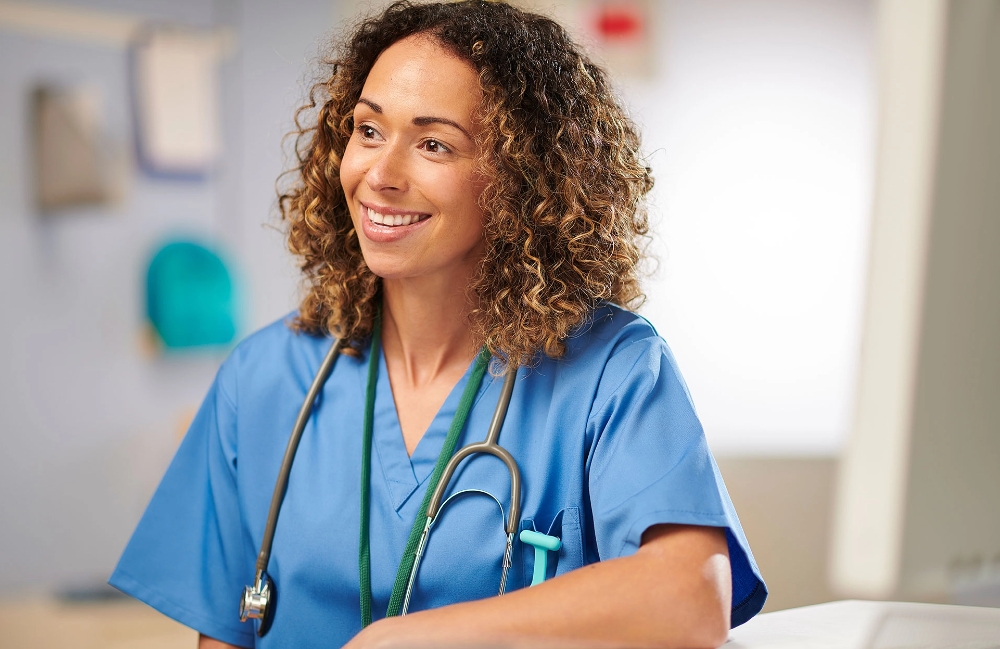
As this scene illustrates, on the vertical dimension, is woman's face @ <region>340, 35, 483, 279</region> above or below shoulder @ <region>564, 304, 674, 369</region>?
above

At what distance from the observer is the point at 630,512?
36.0 inches

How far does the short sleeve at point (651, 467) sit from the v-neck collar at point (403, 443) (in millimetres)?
183

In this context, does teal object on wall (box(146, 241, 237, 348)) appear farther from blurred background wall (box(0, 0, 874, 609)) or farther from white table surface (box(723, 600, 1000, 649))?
white table surface (box(723, 600, 1000, 649))

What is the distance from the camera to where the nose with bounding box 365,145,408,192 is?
107cm

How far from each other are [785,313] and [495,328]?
1598mm

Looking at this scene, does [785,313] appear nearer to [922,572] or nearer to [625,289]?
[625,289]

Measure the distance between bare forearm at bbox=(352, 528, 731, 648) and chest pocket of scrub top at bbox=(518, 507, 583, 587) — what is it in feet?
0.44

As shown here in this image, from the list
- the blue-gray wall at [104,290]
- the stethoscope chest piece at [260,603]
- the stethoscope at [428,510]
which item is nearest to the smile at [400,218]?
the stethoscope at [428,510]

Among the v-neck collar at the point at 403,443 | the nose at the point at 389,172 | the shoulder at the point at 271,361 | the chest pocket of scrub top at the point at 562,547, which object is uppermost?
the nose at the point at 389,172

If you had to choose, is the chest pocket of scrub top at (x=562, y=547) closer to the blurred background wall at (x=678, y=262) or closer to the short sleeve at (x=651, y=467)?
the short sleeve at (x=651, y=467)

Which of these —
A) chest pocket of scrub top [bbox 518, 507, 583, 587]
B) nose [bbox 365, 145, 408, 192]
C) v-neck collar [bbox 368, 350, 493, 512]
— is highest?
nose [bbox 365, 145, 408, 192]

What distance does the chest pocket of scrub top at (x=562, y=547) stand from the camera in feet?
3.27

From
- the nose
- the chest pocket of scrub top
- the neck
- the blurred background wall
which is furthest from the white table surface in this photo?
the blurred background wall

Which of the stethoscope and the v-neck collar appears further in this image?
the v-neck collar
